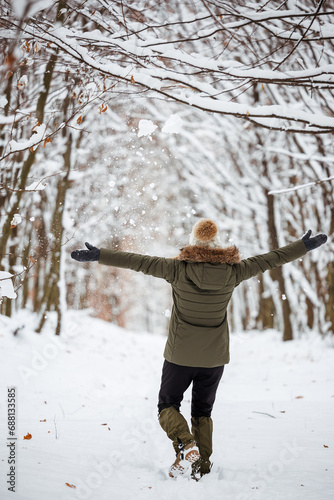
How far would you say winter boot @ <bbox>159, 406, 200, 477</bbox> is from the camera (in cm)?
240

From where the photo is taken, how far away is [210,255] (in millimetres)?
2488

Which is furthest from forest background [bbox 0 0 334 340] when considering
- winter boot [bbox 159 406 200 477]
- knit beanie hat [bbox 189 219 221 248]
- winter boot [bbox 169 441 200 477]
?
winter boot [bbox 169 441 200 477]

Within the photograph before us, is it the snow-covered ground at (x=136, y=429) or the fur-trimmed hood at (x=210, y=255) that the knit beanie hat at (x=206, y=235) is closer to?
the fur-trimmed hood at (x=210, y=255)

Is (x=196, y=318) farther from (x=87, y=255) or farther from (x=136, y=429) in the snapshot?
(x=136, y=429)

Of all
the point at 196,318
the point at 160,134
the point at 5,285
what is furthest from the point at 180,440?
the point at 160,134

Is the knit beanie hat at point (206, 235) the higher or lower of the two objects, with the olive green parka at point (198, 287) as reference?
higher

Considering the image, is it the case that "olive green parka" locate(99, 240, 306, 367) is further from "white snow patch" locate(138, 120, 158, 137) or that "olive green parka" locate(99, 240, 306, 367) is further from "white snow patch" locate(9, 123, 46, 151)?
"white snow patch" locate(138, 120, 158, 137)

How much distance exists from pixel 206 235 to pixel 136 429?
225cm

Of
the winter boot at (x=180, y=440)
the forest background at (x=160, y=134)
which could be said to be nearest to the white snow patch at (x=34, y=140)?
the forest background at (x=160, y=134)

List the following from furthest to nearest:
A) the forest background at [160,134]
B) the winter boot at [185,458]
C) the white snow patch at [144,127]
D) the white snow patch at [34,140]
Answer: the white snow patch at [144,127], the forest background at [160,134], the white snow patch at [34,140], the winter boot at [185,458]

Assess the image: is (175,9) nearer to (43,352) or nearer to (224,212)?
(43,352)

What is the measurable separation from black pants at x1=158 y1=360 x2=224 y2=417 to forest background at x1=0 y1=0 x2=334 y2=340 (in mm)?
1409

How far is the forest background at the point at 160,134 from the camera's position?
115 inches

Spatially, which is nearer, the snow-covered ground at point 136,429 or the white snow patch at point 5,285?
the snow-covered ground at point 136,429
